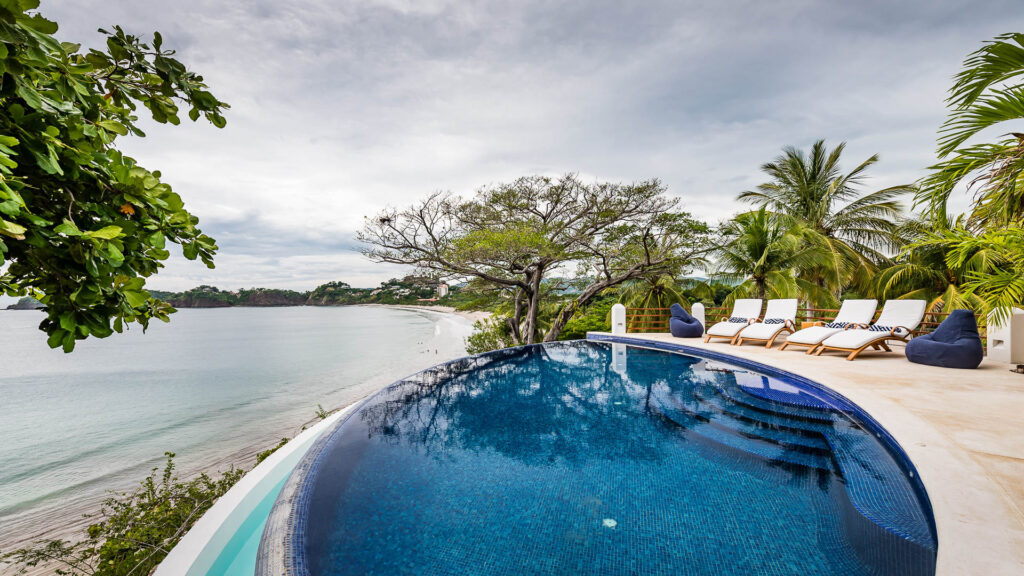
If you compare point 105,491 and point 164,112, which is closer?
point 164,112

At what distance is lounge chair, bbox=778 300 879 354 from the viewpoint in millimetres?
6973

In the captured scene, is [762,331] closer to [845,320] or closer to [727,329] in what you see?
[727,329]

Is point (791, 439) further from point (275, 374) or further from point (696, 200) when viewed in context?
point (275, 374)

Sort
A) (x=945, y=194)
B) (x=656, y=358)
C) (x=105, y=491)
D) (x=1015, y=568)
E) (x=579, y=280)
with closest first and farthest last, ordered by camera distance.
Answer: (x=1015, y=568) → (x=945, y=194) → (x=105, y=491) → (x=656, y=358) → (x=579, y=280)

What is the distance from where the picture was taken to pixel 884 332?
249 inches

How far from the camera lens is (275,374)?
17594mm

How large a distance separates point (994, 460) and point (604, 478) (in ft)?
7.74

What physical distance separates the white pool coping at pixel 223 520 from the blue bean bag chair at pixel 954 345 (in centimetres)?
828

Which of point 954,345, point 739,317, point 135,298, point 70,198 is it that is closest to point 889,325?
point 954,345

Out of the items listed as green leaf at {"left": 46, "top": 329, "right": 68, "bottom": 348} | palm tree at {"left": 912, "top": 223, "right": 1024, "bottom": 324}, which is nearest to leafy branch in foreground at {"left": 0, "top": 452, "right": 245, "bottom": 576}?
green leaf at {"left": 46, "top": 329, "right": 68, "bottom": 348}

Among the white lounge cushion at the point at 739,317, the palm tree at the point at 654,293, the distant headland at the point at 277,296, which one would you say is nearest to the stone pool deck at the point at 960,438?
the white lounge cushion at the point at 739,317

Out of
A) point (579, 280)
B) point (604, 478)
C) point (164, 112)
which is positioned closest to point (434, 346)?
point (579, 280)

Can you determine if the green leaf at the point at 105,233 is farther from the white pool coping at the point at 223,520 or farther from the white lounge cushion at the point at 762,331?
the white lounge cushion at the point at 762,331

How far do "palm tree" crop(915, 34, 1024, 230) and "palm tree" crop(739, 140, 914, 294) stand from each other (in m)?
10.7
